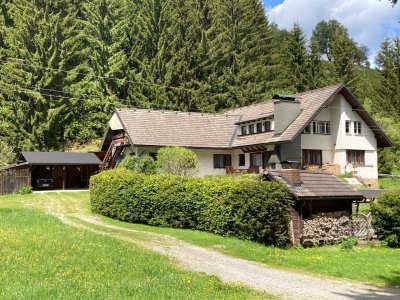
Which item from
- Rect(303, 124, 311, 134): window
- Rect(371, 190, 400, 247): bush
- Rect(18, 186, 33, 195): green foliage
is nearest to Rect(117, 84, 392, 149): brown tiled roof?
Rect(303, 124, 311, 134): window

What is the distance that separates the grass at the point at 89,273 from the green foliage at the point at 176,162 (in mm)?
14453

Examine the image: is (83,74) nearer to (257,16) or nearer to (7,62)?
(7,62)

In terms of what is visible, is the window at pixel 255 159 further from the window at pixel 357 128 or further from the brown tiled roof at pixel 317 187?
the brown tiled roof at pixel 317 187

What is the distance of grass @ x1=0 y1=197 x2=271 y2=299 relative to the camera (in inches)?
379

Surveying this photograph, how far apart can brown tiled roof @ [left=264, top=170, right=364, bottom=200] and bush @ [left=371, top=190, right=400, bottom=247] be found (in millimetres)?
1351

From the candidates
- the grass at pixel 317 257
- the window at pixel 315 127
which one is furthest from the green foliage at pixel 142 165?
the window at pixel 315 127

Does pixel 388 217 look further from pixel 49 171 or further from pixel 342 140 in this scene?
pixel 49 171

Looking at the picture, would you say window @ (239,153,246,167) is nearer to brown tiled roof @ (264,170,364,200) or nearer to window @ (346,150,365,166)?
window @ (346,150,365,166)

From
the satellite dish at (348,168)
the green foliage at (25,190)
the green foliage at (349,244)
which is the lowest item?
the green foliage at (349,244)

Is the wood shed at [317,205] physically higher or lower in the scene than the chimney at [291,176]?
lower

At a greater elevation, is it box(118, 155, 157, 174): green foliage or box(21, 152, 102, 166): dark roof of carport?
box(21, 152, 102, 166): dark roof of carport

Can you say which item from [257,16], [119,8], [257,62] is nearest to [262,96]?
[257,62]

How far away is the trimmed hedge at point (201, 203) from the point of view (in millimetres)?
20844

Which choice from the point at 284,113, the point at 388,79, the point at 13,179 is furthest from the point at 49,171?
the point at 388,79
